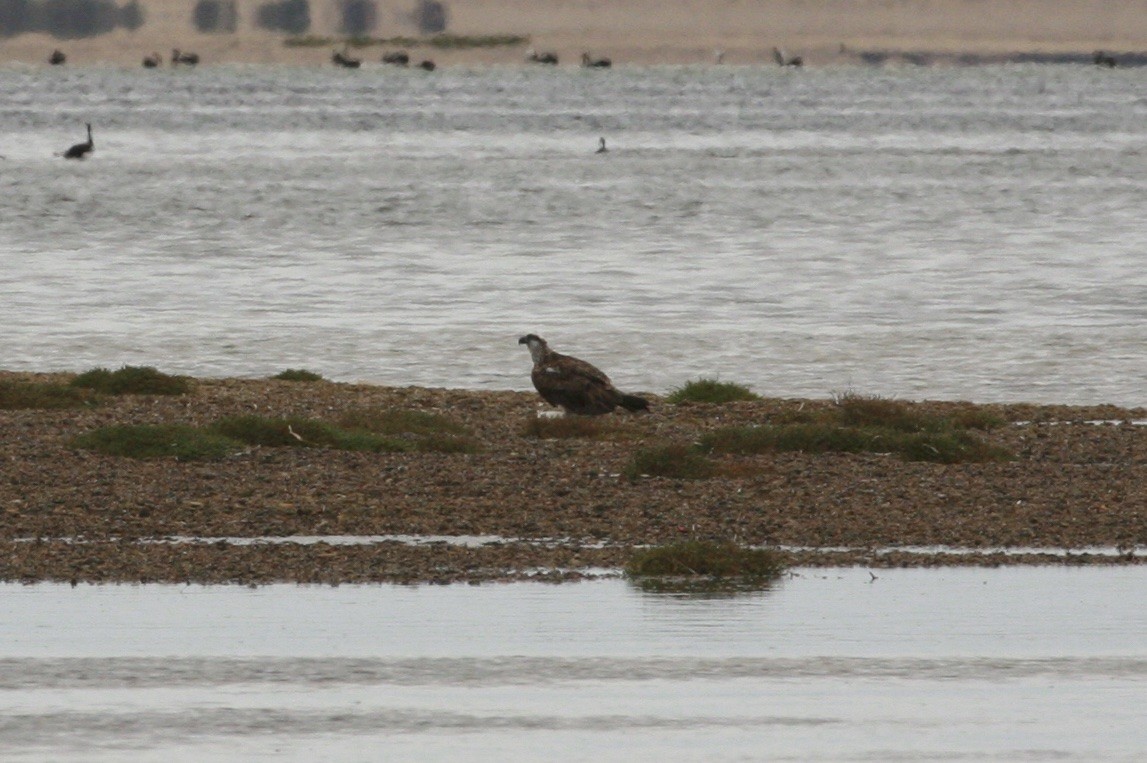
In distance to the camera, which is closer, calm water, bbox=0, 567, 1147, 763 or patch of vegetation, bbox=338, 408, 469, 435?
calm water, bbox=0, 567, 1147, 763

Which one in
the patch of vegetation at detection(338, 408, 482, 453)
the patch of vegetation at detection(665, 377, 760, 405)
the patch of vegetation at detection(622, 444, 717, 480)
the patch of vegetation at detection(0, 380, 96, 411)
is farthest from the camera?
the patch of vegetation at detection(665, 377, 760, 405)

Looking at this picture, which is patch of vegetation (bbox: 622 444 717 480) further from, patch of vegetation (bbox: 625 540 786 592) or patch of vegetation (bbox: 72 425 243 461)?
patch of vegetation (bbox: 625 540 786 592)

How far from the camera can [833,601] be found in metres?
13.4

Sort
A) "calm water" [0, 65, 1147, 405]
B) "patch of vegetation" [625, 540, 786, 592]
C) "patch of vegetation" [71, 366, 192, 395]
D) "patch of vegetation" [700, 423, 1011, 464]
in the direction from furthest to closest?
"calm water" [0, 65, 1147, 405], "patch of vegetation" [71, 366, 192, 395], "patch of vegetation" [700, 423, 1011, 464], "patch of vegetation" [625, 540, 786, 592]

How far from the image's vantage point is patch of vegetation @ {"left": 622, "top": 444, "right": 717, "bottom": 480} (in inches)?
703

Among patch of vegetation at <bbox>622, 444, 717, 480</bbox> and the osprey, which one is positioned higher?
patch of vegetation at <bbox>622, 444, 717, 480</bbox>

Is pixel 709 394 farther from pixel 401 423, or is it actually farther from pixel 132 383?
pixel 132 383

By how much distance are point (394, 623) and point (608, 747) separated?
10.1 feet

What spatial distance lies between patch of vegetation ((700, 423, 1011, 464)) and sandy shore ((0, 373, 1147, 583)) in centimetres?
21

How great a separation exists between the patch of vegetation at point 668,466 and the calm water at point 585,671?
3.53 meters

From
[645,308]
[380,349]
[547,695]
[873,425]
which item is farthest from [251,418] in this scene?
[645,308]

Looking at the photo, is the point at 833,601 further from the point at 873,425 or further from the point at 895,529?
the point at 873,425

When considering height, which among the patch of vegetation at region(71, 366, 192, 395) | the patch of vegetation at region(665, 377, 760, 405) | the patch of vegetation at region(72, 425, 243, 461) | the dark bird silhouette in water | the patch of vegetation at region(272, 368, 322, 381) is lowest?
the dark bird silhouette in water

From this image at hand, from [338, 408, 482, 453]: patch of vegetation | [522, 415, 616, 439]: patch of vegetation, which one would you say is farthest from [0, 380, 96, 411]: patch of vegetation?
[522, 415, 616, 439]: patch of vegetation
